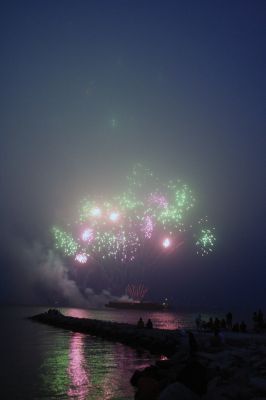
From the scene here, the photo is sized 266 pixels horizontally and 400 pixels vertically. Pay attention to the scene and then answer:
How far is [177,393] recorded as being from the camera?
14.8 meters

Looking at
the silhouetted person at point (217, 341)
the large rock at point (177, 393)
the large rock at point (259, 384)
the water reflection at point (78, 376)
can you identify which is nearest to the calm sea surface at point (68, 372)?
the water reflection at point (78, 376)

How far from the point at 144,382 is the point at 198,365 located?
250 cm

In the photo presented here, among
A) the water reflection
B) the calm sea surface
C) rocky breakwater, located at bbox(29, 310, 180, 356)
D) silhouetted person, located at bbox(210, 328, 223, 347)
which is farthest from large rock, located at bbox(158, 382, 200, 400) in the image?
rocky breakwater, located at bbox(29, 310, 180, 356)

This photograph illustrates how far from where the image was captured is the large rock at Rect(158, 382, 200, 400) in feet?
47.7

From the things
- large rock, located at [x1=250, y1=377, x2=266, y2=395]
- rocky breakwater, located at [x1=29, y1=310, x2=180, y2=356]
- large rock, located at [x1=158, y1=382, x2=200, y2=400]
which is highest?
rocky breakwater, located at [x1=29, y1=310, x2=180, y2=356]

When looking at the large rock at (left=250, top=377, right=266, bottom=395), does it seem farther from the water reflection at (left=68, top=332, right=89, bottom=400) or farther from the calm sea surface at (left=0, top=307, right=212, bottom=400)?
the water reflection at (left=68, top=332, right=89, bottom=400)

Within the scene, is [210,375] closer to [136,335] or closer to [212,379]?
[212,379]

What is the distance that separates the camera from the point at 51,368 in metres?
27.0

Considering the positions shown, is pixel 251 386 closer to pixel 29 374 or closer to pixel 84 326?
pixel 29 374

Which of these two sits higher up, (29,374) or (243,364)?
(243,364)

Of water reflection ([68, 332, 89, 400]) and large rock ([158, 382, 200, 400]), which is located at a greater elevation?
large rock ([158, 382, 200, 400])

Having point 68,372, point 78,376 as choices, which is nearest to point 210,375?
point 78,376

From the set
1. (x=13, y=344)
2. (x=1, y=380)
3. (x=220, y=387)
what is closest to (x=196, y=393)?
(x=220, y=387)

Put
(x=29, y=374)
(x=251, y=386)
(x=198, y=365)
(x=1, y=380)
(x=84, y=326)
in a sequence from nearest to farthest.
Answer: (x=251, y=386) → (x=198, y=365) → (x=1, y=380) → (x=29, y=374) → (x=84, y=326)
